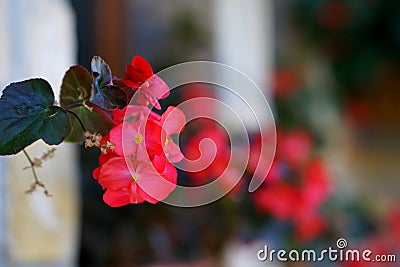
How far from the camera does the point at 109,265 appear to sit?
1.04 metres

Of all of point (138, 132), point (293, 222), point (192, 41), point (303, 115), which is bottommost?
point (138, 132)

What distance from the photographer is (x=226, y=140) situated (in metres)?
1.04

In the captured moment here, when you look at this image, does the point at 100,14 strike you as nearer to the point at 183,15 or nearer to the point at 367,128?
the point at 183,15

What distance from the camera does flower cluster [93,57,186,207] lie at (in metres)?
0.32

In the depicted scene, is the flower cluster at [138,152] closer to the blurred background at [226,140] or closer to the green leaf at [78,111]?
the green leaf at [78,111]

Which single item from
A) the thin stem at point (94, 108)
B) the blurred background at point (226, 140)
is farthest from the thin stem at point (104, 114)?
the blurred background at point (226, 140)

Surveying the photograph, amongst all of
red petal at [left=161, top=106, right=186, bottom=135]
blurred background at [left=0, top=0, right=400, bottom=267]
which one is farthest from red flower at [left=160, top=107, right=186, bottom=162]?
blurred background at [left=0, top=0, right=400, bottom=267]

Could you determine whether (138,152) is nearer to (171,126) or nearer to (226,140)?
(171,126)

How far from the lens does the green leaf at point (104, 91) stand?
32cm

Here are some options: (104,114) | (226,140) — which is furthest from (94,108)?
(226,140)

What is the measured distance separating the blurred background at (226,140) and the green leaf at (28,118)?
0.69 feet

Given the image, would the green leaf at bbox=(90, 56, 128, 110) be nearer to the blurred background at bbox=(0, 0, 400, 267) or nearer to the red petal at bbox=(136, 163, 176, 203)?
the red petal at bbox=(136, 163, 176, 203)

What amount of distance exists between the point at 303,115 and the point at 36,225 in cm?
121

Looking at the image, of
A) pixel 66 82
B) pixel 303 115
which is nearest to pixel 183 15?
pixel 303 115
